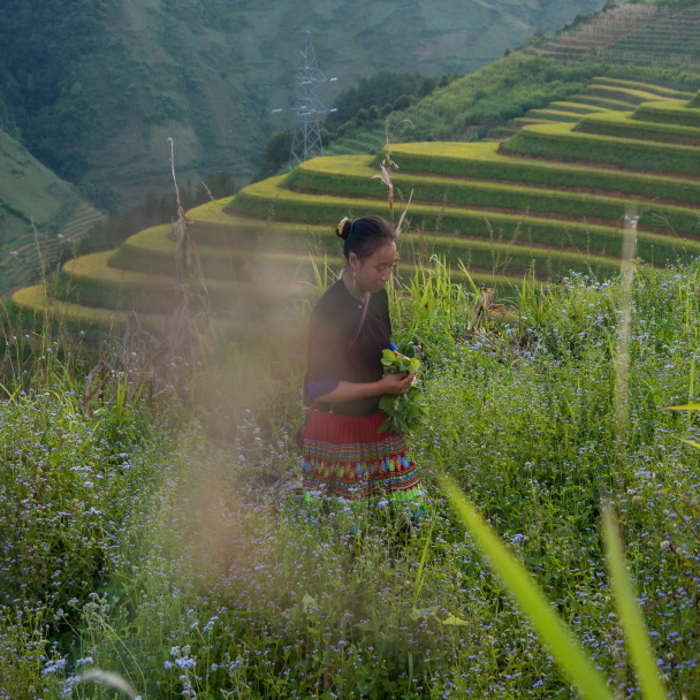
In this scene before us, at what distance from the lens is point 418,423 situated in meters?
3.33

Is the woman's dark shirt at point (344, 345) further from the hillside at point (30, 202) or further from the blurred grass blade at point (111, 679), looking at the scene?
the hillside at point (30, 202)

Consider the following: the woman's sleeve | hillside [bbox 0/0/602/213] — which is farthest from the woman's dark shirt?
hillside [bbox 0/0/602/213]

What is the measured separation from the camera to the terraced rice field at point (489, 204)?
80.1 feet

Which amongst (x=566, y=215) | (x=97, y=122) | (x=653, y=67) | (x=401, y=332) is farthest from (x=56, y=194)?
(x=401, y=332)

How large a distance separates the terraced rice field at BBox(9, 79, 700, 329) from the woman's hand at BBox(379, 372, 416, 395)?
20.1 metres

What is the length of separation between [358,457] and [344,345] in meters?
0.47

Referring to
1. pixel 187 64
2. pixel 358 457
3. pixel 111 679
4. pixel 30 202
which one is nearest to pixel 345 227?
pixel 358 457

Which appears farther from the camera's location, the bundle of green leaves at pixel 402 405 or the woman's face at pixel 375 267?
the bundle of green leaves at pixel 402 405

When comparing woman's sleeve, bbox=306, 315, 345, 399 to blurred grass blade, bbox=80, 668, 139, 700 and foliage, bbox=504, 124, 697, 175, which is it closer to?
blurred grass blade, bbox=80, 668, 139, 700

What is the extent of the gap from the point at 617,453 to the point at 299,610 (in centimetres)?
157

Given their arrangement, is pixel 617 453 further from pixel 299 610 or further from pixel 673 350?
pixel 299 610

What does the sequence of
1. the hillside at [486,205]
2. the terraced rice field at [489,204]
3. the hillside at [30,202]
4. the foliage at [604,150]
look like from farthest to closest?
the hillside at [30,202] < the foliage at [604,150] < the terraced rice field at [489,204] < the hillside at [486,205]

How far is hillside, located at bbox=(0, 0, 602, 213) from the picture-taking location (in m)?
90.4

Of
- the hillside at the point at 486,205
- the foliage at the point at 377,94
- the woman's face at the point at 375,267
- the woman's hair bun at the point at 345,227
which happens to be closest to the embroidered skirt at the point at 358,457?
the woman's face at the point at 375,267
